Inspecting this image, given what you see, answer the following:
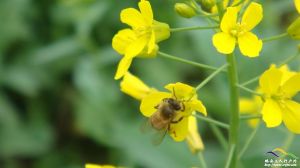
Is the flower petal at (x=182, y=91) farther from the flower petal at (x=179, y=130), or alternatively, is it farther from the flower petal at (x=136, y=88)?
the flower petal at (x=136, y=88)

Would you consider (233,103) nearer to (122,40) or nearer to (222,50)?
(222,50)

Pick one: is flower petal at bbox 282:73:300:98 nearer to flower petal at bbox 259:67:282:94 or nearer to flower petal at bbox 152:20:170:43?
flower petal at bbox 259:67:282:94

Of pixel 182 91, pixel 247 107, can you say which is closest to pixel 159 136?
pixel 182 91

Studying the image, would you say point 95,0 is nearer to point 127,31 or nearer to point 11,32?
point 11,32

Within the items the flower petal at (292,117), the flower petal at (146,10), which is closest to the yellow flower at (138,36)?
the flower petal at (146,10)

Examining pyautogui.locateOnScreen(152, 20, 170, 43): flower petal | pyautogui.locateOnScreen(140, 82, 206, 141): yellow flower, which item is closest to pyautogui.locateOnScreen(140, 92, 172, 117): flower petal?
pyautogui.locateOnScreen(140, 82, 206, 141): yellow flower

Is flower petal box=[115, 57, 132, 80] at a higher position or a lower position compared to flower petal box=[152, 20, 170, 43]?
lower

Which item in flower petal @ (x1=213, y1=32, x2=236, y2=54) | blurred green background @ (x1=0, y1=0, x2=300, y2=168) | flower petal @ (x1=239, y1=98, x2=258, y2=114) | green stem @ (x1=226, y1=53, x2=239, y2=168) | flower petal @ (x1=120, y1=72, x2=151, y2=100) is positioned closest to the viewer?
flower petal @ (x1=213, y1=32, x2=236, y2=54)

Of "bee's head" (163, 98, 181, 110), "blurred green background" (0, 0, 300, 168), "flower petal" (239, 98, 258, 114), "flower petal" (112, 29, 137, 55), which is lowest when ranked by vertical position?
"bee's head" (163, 98, 181, 110)
